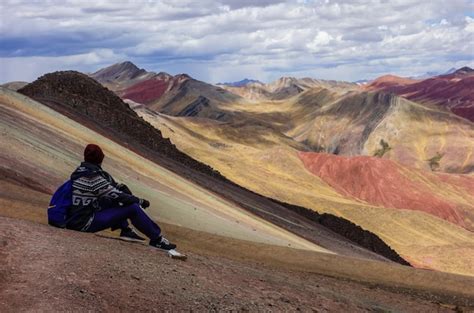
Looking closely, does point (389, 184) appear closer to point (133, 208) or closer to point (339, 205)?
point (339, 205)

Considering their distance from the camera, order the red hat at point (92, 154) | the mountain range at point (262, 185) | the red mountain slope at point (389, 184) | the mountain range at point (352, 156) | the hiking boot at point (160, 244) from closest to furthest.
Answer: the red hat at point (92, 154), the hiking boot at point (160, 244), the mountain range at point (262, 185), the mountain range at point (352, 156), the red mountain slope at point (389, 184)

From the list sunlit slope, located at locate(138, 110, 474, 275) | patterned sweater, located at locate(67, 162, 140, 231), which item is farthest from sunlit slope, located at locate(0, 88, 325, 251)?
sunlit slope, located at locate(138, 110, 474, 275)

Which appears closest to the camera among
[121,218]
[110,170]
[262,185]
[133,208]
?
[133,208]

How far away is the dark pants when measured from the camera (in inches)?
408

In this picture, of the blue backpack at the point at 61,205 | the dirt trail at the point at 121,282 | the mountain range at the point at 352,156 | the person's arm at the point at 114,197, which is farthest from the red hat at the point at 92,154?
the mountain range at the point at 352,156

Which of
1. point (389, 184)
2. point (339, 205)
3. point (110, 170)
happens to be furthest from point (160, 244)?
point (389, 184)

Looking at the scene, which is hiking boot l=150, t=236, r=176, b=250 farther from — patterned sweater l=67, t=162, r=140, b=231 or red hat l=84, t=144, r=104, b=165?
red hat l=84, t=144, r=104, b=165

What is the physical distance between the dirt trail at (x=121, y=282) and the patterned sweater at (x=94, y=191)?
0.59m

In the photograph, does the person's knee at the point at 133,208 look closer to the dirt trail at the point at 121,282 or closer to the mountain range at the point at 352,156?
the dirt trail at the point at 121,282

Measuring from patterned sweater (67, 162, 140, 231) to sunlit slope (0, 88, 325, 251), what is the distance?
31.0 ft

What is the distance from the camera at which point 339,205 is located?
61.7 meters

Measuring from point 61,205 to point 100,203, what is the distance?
0.71 metres

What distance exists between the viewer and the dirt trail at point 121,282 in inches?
306

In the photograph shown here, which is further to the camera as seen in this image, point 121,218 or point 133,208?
point 121,218
